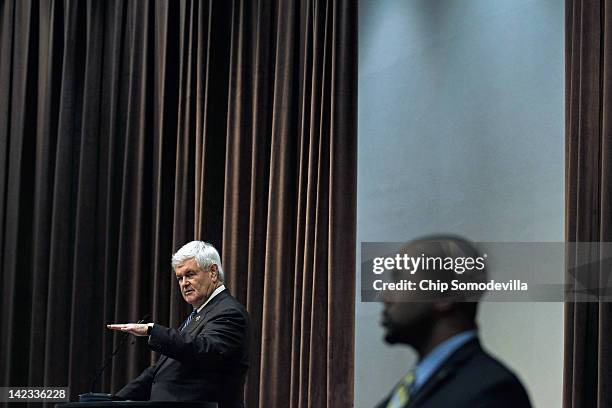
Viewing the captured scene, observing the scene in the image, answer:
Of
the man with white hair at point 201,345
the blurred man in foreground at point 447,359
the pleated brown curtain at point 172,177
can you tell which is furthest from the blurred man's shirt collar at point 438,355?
the pleated brown curtain at point 172,177

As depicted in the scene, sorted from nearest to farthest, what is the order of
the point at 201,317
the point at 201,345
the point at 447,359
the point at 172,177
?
1. the point at 447,359
2. the point at 201,345
3. the point at 201,317
4. the point at 172,177

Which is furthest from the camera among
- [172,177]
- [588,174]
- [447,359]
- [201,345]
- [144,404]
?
[172,177]

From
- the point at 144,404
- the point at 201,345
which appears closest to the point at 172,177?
the point at 201,345

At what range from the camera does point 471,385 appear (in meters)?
1.01

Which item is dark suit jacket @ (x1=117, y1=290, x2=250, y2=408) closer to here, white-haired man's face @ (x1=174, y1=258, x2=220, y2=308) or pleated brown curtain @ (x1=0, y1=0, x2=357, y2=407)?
white-haired man's face @ (x1=174, y1=258, x2=220, y2=308)

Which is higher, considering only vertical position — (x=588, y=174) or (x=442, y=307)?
(x=588, y=174)

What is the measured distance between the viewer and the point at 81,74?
560 centimetres

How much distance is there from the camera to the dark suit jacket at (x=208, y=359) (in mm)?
3393

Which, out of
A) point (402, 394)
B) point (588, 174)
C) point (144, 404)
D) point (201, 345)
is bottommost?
point (144, 404)

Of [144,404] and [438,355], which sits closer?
[438,355]

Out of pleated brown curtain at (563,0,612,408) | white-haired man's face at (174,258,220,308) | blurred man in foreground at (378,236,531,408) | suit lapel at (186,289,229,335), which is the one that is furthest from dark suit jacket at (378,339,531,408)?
pleated brown curtain at (563,0,612,408)

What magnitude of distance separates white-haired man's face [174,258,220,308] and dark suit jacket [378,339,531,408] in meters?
2.86

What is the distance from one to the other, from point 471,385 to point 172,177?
4467mm

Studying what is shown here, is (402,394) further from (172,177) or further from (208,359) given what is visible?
(172,177)
